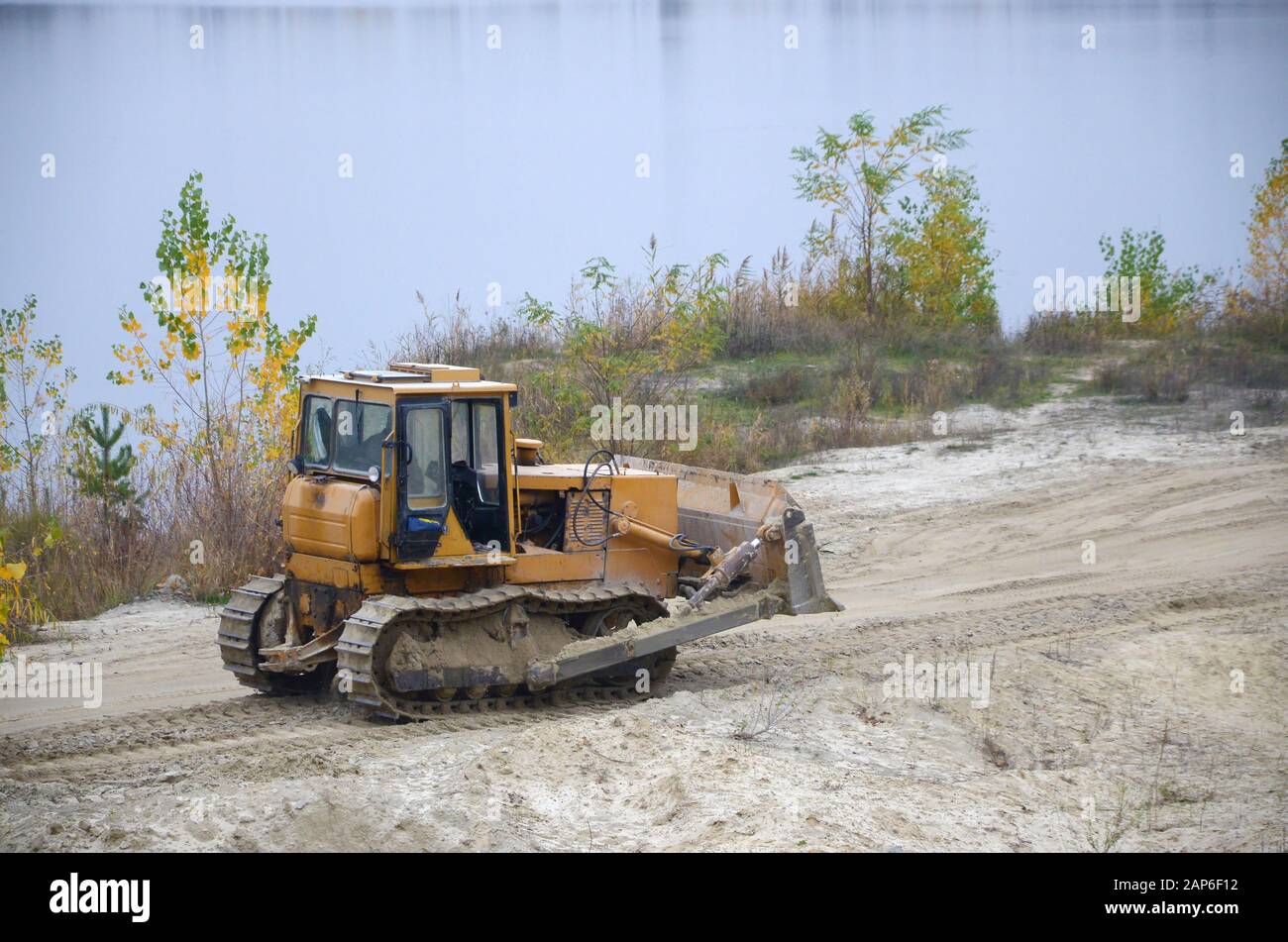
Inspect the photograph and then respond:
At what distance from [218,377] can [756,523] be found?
6.85m

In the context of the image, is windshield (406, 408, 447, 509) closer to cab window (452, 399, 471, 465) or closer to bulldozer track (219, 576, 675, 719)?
cab window (452, 399, 471, 465)

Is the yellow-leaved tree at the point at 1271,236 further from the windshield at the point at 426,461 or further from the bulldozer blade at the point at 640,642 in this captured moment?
the windshield at the point at 426,461

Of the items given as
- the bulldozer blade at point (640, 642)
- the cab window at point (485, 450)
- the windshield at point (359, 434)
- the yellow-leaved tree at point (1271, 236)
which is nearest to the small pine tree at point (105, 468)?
the windshield at point (359, 434)

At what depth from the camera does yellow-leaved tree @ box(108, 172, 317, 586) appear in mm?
14180

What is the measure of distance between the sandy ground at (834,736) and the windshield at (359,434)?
5.80 feet

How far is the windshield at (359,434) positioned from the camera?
948cm

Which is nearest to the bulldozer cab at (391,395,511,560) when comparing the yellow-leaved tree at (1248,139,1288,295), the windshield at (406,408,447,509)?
the windshield at (406,408,447,509)

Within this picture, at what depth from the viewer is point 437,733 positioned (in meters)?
9.32

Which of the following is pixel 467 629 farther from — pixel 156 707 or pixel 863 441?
pixel 863 441

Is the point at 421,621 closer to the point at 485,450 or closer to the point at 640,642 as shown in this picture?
the point at 485,450

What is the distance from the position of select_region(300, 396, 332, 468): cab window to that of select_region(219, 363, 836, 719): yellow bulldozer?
0.01 m

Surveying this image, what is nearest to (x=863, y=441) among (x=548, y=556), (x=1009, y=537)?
(x=1009, y=537)

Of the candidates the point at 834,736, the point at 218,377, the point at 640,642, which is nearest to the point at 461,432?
the point at 640,642

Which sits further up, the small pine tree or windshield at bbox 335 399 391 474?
windshield at bbox 335 399 391 474
